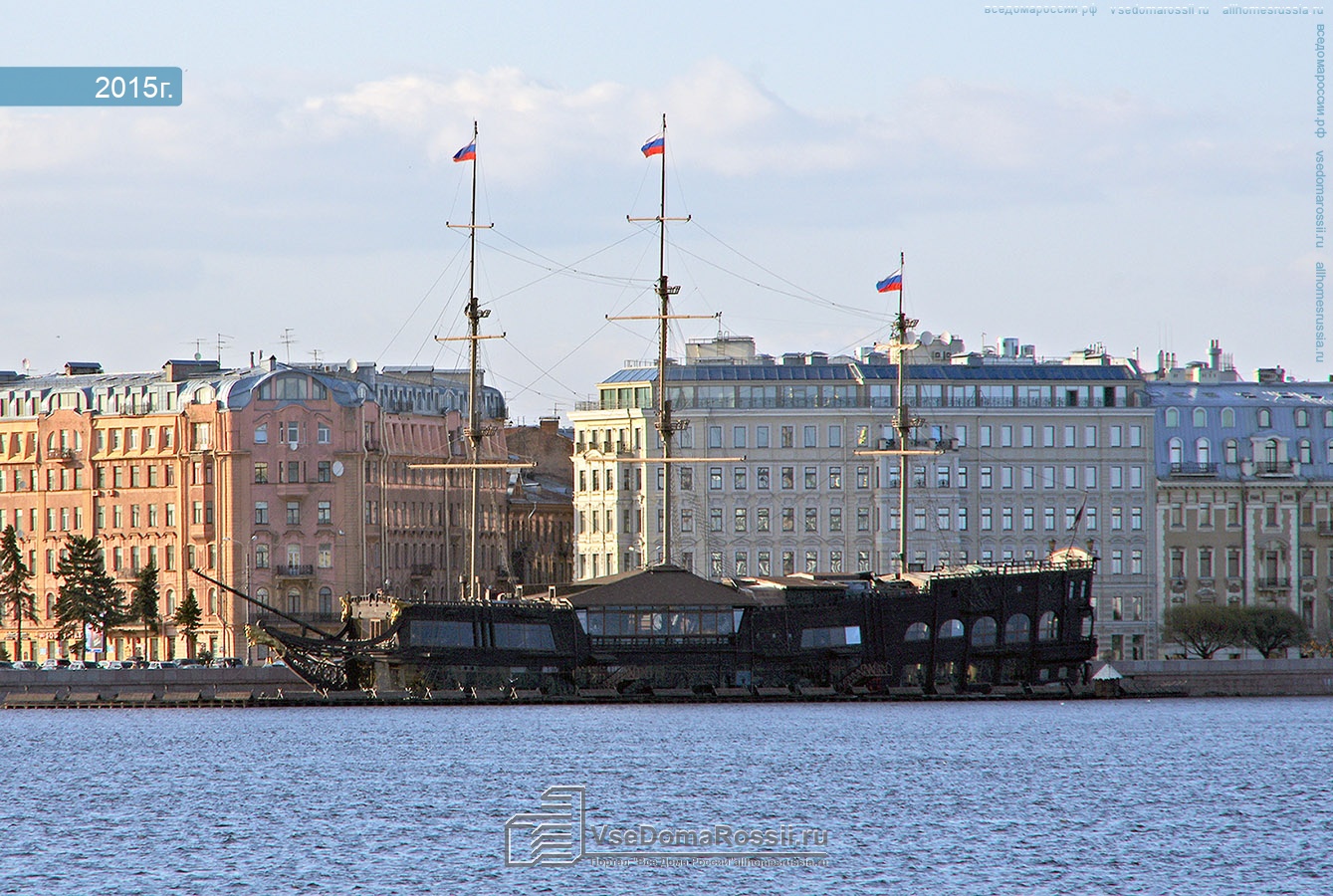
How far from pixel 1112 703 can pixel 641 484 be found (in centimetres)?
2809

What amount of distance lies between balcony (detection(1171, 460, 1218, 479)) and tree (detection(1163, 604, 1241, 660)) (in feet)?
22.4

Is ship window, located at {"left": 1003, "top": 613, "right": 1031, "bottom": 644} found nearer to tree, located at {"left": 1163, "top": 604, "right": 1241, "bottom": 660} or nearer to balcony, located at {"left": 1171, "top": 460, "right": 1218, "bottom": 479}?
tree, located at {"left": 1163, "top": 604, "right": 1241, "bottom": 660}

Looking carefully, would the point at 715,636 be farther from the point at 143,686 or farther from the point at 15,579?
the point at 15,579

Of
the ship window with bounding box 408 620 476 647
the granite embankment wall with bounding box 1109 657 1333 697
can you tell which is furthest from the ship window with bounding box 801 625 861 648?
the granite embankment wall with bounding box 1109 657 1333 697

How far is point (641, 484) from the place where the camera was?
134250 millimetres

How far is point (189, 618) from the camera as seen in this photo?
421ft

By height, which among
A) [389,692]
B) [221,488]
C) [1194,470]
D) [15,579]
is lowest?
[389,692]

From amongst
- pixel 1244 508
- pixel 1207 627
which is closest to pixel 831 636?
pixel 1207 627

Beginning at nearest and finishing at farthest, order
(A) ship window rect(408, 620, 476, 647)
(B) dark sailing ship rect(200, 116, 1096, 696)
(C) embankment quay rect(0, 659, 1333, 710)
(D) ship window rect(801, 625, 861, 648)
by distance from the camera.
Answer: (A) ship window rect(408, 620, 476, 647)
(B) dark sailing ship rect(200, 116, 1096, 696)
(C) embankment quay rect(0, 659, 1333, 710)
(D) ship window rect(801, 625, 861, 648)

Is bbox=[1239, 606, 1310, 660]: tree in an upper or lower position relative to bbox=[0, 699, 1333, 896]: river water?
upper

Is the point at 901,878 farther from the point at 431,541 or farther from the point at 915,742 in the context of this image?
the point at 431,541

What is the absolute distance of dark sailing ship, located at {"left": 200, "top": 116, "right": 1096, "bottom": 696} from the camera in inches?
4220

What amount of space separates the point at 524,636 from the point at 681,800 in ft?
115

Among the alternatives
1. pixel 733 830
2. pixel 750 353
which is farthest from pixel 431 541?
pixel 733 830
